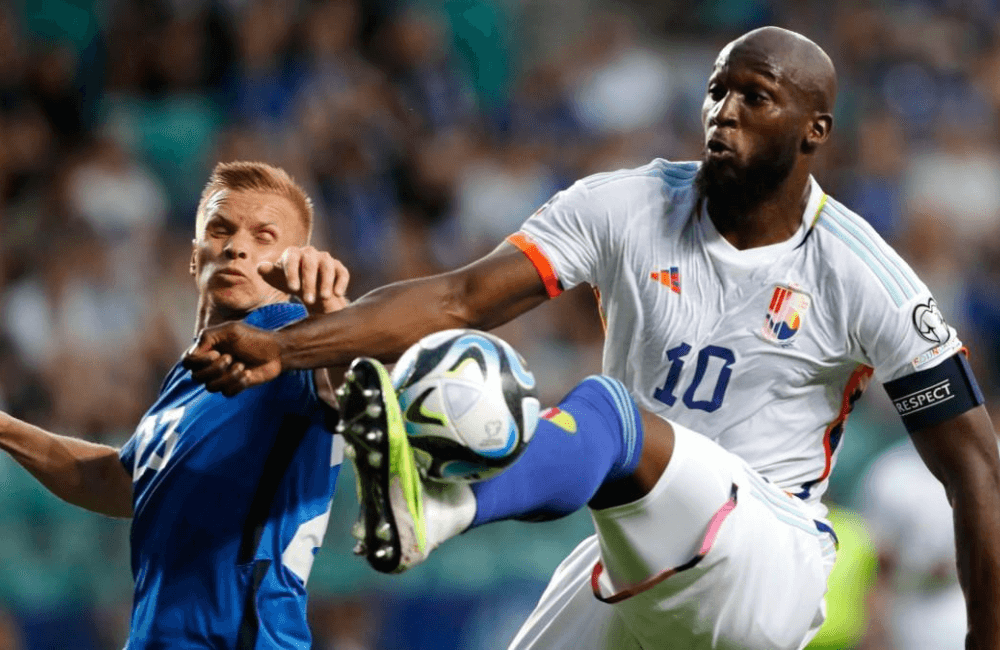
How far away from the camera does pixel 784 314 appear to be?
4.04m

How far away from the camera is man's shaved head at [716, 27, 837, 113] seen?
397cm

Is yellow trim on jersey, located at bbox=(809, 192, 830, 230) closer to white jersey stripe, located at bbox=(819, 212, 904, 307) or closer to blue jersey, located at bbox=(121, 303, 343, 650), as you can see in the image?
white jersey stripe, located at bbox=(819, 212, 904, 307)

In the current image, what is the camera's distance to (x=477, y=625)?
7.38m

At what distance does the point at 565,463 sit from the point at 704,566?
595 millimetres

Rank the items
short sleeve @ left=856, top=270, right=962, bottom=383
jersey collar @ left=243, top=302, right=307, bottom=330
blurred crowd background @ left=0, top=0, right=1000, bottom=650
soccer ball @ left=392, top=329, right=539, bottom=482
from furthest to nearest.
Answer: blurred crowd background @ left=0, top=0, right=1000, bottom=650 → short sleeve @ left=856, top=270, right=962, bottom=383 → jersey collar @ left=243, top=302, right=307, bottom=330 → soccer ball @ left=392, top=329, right=539, bottom=482

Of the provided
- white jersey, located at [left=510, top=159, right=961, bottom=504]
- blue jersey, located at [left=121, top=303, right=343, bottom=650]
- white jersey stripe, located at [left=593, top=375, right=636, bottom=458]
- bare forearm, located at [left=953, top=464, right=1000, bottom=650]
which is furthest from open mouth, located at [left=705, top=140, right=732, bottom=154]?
blue jersey, located at [left=121, top=303, right=343, bottom=650]

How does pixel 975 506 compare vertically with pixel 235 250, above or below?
below

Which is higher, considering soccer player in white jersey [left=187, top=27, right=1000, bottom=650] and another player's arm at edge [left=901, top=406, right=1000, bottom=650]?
soccer player in white jersey [left=187, top=27, right=1000, bottom=650]

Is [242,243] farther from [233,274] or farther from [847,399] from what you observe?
[847,399]

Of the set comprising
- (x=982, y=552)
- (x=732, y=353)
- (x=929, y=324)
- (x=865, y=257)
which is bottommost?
(x=982, y=552)

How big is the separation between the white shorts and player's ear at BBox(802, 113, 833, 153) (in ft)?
2.85

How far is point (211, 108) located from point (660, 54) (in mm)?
3251

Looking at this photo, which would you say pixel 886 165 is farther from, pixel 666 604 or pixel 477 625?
pixel 666 604

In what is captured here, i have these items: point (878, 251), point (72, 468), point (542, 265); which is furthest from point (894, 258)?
point (72, 468)
